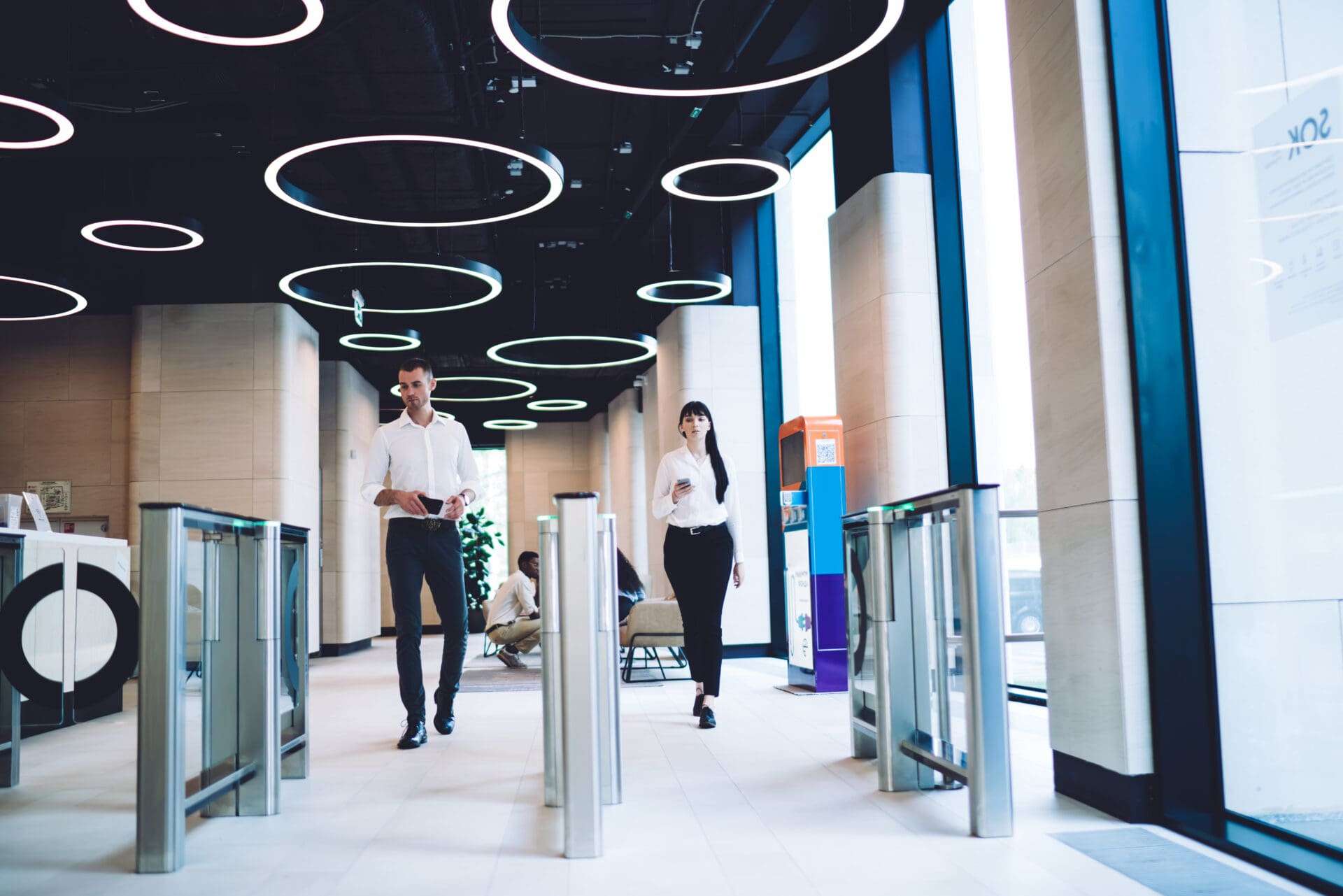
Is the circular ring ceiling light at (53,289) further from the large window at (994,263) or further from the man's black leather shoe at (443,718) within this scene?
the large window at (994,263)

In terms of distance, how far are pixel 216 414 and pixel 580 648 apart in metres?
8.92

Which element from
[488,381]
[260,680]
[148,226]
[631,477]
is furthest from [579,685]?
[631,477]

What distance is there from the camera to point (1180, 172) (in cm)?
356

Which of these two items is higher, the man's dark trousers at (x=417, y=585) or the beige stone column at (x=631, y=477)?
the beige stone column at (x=631, y=477)

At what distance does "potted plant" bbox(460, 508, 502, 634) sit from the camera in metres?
19.5

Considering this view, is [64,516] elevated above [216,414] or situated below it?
below

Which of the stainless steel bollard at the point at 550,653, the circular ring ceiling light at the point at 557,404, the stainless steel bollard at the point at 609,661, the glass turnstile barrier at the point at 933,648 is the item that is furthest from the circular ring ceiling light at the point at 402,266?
the circular ring ceiling light at the point at 557,404

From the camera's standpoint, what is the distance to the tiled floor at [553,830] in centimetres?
284

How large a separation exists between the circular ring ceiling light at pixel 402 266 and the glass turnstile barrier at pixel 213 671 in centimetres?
489

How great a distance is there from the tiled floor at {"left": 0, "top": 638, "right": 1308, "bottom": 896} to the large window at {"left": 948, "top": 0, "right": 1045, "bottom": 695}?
188 cm

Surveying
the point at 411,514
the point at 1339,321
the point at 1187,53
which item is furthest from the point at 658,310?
the point at 1339,321

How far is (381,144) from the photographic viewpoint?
686cm

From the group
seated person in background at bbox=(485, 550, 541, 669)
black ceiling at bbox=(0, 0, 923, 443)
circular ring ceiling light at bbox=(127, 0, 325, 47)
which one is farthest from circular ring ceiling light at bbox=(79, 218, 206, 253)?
seated person in background at bbox=(485, 550, 541, 669)

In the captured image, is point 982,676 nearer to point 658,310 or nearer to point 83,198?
point 83,198
